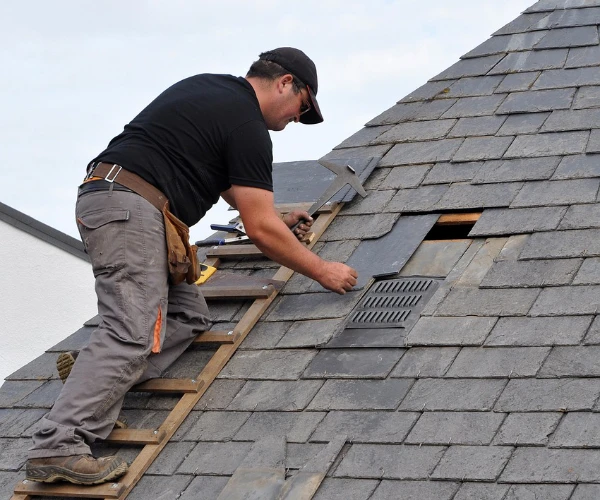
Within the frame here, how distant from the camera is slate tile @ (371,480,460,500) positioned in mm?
3129

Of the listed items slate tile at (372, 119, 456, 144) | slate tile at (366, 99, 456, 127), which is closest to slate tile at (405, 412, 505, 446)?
slate tile at (372, 119, 456, 144)

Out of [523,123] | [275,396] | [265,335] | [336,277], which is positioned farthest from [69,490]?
[523,123]

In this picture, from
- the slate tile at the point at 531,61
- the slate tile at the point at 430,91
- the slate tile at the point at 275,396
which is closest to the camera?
the slate tile at the point at 275,396

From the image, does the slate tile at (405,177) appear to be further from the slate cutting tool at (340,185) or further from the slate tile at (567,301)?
the slate tile at (567,301)

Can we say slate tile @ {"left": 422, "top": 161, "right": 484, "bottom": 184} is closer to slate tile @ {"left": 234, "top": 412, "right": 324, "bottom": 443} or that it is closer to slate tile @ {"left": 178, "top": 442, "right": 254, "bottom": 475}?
slate tile @ {"left": 234, "top": 412, "right": 324, "bottom": 443}

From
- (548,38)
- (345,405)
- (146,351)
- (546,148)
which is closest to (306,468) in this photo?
(345,405)

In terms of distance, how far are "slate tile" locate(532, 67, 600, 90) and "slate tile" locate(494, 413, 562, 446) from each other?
2684mm

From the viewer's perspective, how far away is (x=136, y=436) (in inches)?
157

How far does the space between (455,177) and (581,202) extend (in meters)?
0.79

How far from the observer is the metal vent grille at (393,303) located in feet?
13.6

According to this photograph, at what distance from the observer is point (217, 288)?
483cm

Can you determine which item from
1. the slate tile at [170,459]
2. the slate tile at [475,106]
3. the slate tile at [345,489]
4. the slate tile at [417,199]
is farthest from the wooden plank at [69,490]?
the slate tile at [475,106]

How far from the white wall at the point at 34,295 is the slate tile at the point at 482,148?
7229 millimetres

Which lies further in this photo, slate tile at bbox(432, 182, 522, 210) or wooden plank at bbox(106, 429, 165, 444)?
slate tile at bbox(432, 182, 522, 210)
